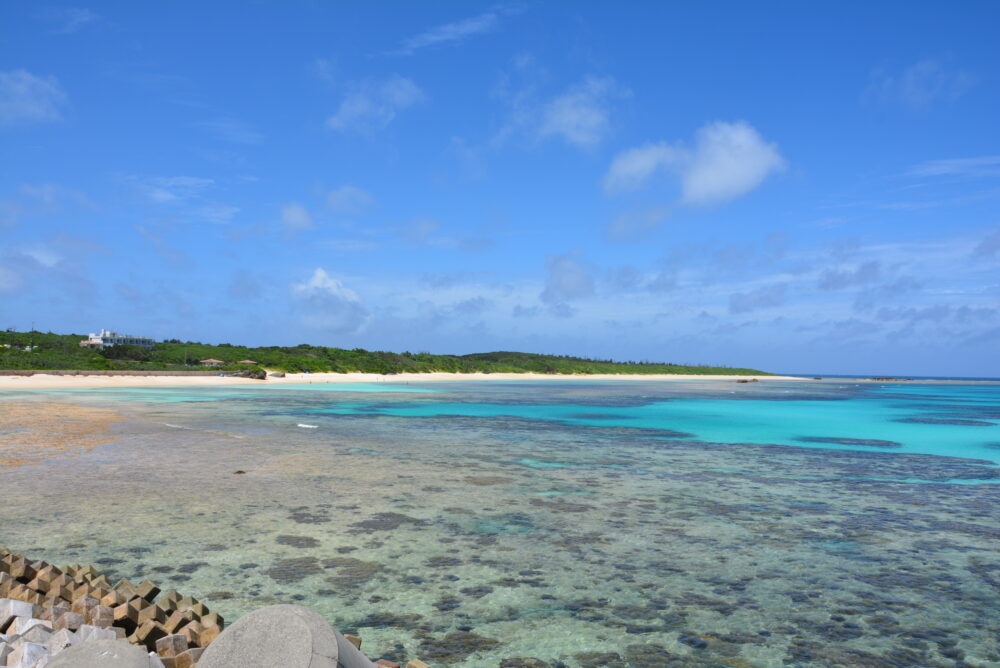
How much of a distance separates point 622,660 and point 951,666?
2875mm

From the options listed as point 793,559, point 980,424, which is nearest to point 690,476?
point 793,559

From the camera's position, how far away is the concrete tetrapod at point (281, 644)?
136 inches

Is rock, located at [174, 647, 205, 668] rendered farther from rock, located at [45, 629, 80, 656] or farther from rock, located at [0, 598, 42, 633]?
rock, located at [0, 598, 42, 633]

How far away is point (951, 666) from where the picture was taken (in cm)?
554

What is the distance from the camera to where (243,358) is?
297ft

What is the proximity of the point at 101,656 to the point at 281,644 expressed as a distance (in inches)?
47.6

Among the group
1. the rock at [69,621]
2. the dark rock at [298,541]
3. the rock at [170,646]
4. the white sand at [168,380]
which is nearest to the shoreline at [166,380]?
the white sand at [168,380]

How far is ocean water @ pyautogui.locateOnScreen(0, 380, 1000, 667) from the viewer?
19.9 ft

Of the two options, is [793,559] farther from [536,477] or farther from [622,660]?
[536,477]

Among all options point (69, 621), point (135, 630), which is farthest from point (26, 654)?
point (135, 630)

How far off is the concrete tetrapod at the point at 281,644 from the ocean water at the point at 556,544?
7.36 ft

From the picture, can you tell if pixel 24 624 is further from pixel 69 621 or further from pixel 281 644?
pixel 281 644

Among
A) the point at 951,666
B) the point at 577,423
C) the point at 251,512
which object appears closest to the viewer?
the point at 951,666

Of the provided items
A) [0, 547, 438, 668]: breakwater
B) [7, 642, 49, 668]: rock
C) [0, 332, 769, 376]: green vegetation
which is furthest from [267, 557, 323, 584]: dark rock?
[0, 332, 769, 376]: green vegetation
